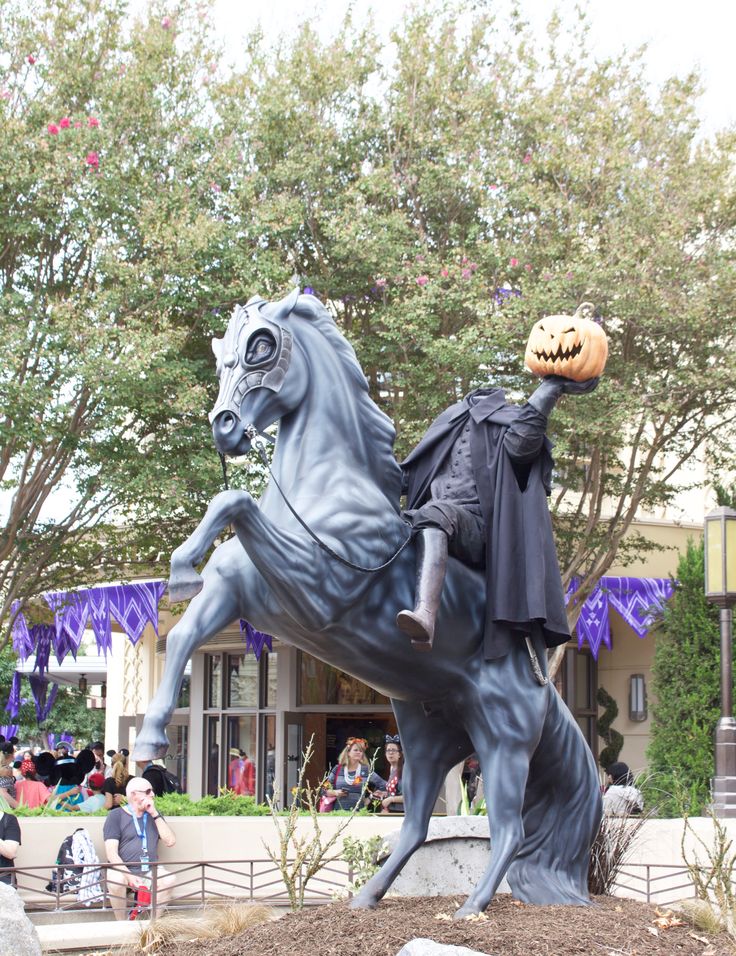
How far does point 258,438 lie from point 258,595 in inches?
28.6

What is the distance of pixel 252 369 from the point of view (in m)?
5.46

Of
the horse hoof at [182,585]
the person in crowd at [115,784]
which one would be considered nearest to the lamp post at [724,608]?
the person in crowd at [115,784]

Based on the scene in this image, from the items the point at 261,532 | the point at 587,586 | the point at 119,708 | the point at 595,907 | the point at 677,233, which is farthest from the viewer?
the point at 119,708

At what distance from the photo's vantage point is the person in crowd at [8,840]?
384 inches

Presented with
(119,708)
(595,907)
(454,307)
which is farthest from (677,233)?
(119,708)

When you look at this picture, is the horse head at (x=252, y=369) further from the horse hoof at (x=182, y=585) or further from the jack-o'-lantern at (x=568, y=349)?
the jack-o'-lantern at (x=568, y=349)

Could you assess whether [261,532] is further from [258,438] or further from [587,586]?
[587,586]

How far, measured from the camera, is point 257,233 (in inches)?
613

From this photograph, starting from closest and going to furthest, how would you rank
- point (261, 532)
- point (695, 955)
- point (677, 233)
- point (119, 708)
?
1. point (261, 532)
2. point (695, 955)
3. point (677, 233)
4. point (119, 708)

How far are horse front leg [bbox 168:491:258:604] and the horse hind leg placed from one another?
1.83m

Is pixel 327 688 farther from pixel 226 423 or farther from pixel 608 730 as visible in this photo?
pixel 226 423

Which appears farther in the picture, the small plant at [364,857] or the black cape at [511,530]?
the small plant at [364,857]

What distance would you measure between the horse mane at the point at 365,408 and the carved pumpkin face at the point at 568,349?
74cm

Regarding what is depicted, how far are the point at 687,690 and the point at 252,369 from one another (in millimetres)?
12150
